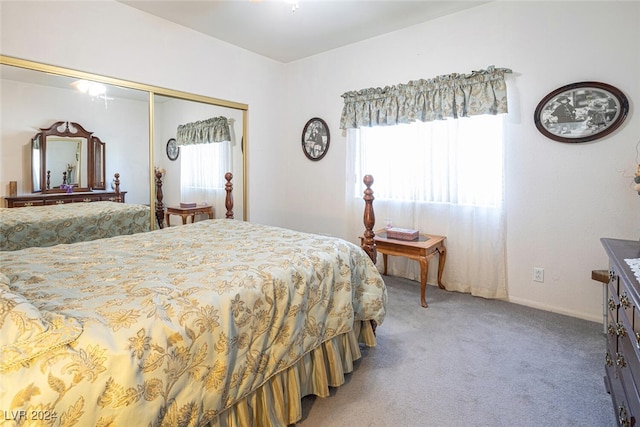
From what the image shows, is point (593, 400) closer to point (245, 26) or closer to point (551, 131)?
point (551, 131)

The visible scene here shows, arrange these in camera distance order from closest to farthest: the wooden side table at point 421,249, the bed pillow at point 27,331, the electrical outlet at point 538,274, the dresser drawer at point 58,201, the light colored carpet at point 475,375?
1. the bed pillow at point 27,331
2. the light colored carpet at point 475,375
3. the dresser drawer at point 58,201
4. the electrical outlet at point 538,274
5. the wooden side table at point 421,249

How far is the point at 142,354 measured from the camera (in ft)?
3.16

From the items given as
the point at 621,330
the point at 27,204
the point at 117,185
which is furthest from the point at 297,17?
the point at 621,330

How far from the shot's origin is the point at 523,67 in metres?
2.72

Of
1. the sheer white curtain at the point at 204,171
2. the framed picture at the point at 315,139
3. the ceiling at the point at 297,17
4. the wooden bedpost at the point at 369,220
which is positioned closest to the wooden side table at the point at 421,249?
the wooden bedpost at the point at 369,220

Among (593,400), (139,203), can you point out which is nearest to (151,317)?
(593,400)

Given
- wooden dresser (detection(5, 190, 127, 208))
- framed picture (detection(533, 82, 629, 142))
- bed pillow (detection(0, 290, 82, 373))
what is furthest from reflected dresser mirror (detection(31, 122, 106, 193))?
framed picture (detection(533, 82, 629, 142))

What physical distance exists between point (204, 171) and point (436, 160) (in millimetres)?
2489

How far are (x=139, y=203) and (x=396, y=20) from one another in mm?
3064

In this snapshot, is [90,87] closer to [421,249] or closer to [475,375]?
[421,249]

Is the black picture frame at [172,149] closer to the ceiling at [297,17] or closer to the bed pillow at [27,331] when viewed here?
the ceiling at [297,17]

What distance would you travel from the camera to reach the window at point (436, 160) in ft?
9.68

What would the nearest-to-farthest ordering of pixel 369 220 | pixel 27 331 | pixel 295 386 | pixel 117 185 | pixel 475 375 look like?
pixel 27 331
pixel 295 386
pixel 475 375
pixel 369 220
pixel 117 185

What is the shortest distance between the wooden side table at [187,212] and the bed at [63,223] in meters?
0.33
